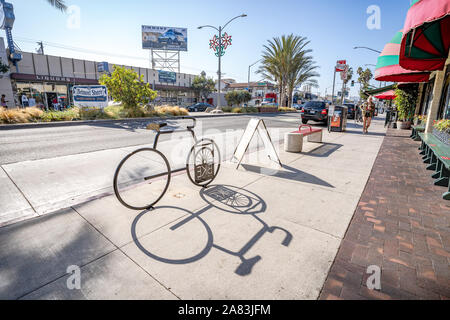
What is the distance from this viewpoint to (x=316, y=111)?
16.7 m

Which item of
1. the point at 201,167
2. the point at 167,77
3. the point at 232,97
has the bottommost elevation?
the point at 201,167

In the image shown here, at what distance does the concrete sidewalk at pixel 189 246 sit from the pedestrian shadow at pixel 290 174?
46cm

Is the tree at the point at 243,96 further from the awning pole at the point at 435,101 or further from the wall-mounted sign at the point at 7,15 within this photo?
the awning pole at the point at 435,101

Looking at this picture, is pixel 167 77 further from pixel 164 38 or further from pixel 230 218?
A: pixel 230 218

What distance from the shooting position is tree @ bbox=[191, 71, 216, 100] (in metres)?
47.7

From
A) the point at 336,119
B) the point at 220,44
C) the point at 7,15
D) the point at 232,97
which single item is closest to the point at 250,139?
the point at 336,119

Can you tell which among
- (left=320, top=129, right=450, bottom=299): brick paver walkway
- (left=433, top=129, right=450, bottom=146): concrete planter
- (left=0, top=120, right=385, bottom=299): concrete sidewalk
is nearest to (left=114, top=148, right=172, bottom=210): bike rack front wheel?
(left=0, top=120, right=385, bottom=299): concrete sidewalk

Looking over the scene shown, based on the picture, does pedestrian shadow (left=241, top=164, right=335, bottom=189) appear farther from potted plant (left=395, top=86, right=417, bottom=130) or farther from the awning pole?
potted plant (left=395, top=86, right=417, bottom=130)

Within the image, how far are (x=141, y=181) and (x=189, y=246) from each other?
260cm

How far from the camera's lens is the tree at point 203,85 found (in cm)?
4772

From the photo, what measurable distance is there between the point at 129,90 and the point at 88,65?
20.1 metres

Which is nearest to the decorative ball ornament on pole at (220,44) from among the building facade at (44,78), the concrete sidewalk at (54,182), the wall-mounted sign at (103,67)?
the building facade at (44,78)

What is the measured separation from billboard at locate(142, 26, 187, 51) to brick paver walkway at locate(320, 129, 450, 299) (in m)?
51.0
